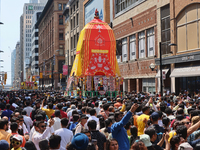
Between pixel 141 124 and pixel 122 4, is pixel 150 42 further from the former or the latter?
pixel 141 124

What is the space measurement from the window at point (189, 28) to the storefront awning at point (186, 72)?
79.2 inches

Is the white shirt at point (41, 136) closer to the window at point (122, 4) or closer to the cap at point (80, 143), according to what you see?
the cap at point (80, 143)

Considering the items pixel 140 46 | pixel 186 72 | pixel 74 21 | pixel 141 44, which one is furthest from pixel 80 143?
pixel 74 21

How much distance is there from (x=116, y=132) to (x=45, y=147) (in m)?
1.62

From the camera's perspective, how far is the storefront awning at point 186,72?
89.9 feet

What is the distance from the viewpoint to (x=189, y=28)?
2894 cm

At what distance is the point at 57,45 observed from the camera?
91.5 metres

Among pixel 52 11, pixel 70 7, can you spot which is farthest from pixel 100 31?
pixel 52 11

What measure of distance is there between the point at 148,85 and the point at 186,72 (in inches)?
340

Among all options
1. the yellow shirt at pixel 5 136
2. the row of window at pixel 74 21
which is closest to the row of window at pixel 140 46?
the row of window at pixel 74 21

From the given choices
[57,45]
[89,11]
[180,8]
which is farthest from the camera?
[57,45]

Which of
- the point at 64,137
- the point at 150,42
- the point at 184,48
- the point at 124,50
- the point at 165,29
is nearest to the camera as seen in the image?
the point at 64,137

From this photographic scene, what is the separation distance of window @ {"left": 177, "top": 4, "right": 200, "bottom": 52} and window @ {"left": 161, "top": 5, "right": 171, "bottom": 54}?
2.00m

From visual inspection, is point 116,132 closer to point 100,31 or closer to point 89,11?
point 100,31
